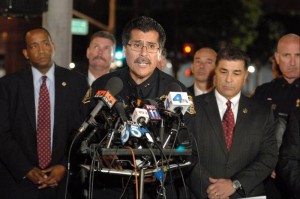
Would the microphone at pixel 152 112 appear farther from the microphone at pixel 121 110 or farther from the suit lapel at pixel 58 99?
the suit lapel at pixel 58 99

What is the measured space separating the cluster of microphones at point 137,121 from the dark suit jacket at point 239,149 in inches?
62.1

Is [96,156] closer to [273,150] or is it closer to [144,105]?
[144,105]

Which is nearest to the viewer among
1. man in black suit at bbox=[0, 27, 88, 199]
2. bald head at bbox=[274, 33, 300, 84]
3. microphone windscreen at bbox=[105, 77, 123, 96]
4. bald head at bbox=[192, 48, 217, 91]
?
microphone windscreen at bbox=[105, 77, 123, 96]

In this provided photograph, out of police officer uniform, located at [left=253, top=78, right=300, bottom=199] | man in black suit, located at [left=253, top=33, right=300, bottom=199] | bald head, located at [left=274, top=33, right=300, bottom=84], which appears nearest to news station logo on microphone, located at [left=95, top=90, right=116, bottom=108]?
police officer uniform, located at [left=253, top=78, right=300, bottom=199]

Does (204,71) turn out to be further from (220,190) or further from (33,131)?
(33,131)

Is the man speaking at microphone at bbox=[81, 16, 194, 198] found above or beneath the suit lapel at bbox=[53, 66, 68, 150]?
above

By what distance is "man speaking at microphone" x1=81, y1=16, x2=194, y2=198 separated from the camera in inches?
195

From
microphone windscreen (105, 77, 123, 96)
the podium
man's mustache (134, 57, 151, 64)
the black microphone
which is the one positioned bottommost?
the podium

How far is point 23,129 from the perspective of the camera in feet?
20.0

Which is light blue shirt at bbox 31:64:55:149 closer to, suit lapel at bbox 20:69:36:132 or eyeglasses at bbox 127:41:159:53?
suit lapel at bbox 20:69:36:132

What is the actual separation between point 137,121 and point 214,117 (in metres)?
2.17

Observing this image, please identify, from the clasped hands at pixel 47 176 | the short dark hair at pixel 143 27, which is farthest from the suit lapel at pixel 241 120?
the clasped hands at pixel 47 176

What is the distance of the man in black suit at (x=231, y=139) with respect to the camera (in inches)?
231

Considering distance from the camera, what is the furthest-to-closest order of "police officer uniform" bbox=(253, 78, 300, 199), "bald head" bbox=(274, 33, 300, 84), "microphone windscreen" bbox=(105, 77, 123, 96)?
"bald head" bbox=(274, 33, 300, 84)
"police officer uniform" bbox=(253, 78, 300, 199)
"microphone windscreen" bbox=(105, 77, 123, 96)
